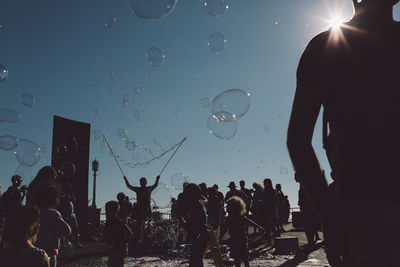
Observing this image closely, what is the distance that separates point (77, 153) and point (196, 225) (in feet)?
48.6

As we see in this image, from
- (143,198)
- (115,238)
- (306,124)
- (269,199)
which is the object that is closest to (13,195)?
(143,198)

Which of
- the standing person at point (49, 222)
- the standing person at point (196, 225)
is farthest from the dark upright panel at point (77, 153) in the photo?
the standing person at point (49, 222)

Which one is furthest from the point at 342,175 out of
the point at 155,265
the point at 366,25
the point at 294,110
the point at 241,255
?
the point at 155,265

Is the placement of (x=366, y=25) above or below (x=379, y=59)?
above

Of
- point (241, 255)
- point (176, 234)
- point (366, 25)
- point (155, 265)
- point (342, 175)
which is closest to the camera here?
point (342, 175)

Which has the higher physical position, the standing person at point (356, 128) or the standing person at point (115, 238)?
the standing person at point (356, 128)

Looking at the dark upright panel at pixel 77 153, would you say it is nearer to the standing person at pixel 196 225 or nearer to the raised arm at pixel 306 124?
the standing person at pixel 196 225

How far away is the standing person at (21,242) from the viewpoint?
295 centimetres

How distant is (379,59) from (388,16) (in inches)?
8.1

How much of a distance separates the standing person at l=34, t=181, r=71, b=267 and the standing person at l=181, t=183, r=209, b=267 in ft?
6.68

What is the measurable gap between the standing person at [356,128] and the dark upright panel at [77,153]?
17.5 metres

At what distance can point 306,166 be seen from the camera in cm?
115

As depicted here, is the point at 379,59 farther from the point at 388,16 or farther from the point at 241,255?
the point at 241,255

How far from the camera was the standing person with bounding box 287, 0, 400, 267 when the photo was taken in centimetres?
104
